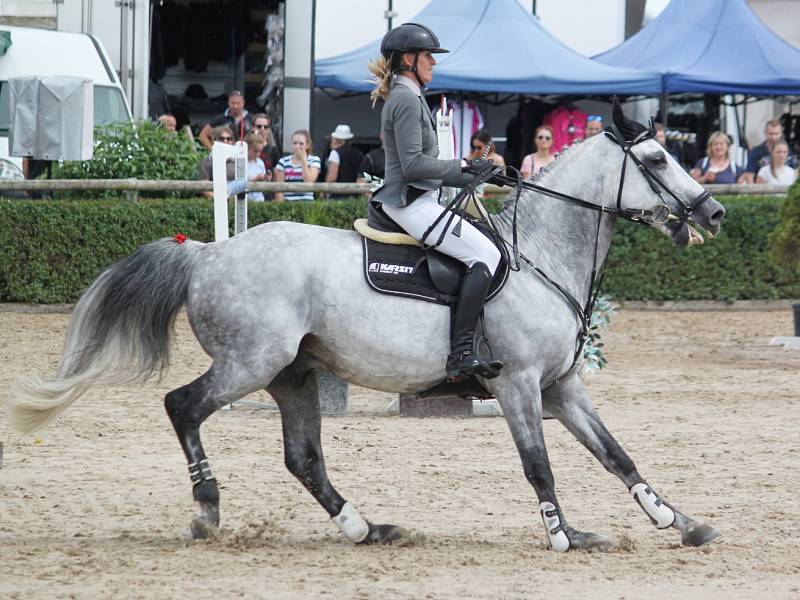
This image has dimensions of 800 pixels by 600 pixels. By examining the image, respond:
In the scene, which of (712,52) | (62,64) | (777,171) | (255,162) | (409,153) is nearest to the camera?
(409,153)

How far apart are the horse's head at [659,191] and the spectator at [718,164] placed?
10.2 meters

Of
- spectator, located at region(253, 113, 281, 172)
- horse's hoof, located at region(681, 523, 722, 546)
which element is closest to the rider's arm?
horse's hoof, located at region(681, 523, 722, 546)

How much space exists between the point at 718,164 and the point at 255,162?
17.9 ft

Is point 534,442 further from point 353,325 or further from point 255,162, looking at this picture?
point 255,162

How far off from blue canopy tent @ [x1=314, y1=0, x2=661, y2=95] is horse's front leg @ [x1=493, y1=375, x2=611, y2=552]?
11.4 m

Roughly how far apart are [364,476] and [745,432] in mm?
2895

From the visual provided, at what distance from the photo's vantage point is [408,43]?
20.7 ft

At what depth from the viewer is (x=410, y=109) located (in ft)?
20.4

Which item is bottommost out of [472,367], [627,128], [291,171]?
[472,367]

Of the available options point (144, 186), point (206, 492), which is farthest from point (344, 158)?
point (206, 492)

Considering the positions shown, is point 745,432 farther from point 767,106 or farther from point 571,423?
point 767,106

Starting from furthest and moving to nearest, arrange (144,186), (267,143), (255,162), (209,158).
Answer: (267,143), (255,162), (209,158), (144,186)

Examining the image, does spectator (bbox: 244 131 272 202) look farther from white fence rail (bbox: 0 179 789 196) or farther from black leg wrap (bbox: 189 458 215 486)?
black leg wrap (bbox: 189 458 215 486)

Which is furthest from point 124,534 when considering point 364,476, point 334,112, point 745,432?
point 334,112
